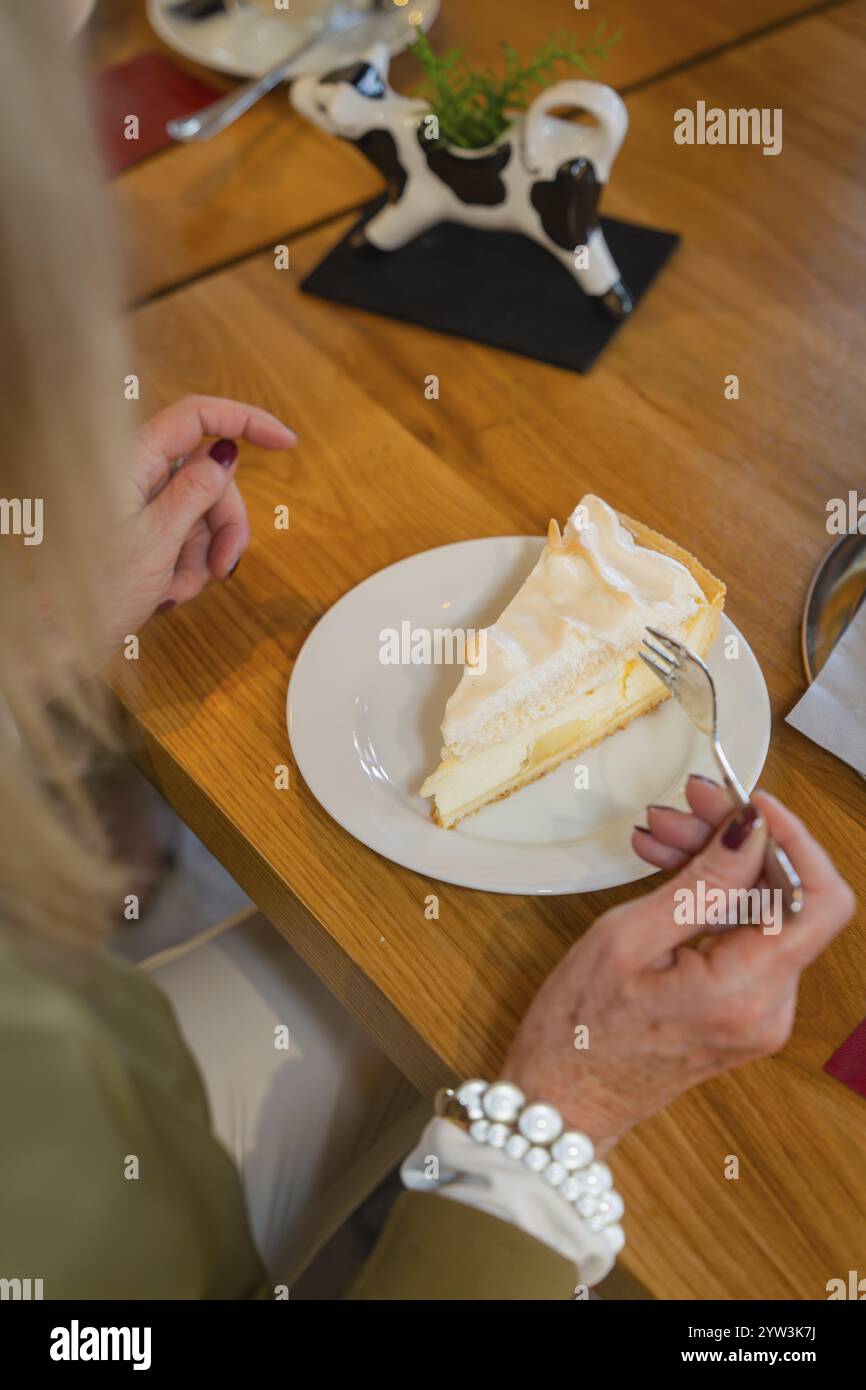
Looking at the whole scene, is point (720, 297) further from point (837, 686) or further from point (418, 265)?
point (837, 686)

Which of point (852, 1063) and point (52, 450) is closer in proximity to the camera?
point (52, 450)

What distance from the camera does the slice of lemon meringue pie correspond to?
0.88 metres

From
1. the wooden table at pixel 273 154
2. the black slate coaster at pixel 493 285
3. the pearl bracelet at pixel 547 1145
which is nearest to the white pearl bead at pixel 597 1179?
the pearl bracelet at pixel 547 1145

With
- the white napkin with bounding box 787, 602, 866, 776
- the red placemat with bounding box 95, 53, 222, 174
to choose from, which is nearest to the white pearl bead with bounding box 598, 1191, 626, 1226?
the white napkin with bounding box 787, 602, 866, 776

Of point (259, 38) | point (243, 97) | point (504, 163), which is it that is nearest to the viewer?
point (504, 163)

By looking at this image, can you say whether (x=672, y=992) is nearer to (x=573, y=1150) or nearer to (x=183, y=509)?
(x=573, y=1150)

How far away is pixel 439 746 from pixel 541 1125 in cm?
31

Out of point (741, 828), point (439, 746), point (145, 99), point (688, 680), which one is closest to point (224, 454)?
point (439, 746)

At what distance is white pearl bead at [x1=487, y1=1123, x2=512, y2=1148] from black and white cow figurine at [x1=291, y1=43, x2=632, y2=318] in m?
0.87

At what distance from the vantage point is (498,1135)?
2.38ft

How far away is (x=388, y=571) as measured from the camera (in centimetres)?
102

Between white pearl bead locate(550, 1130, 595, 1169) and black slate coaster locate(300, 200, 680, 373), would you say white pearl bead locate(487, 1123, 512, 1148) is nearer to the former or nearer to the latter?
white pearl bead locate(550, 1130, 595, 1169)

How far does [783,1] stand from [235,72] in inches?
30.6
